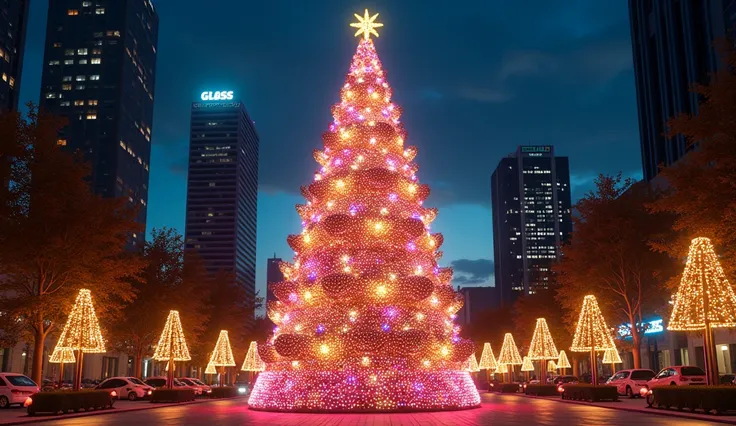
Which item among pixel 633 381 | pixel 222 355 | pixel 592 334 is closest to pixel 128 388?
pixel 222 355

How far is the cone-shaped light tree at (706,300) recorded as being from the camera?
17.8 metres

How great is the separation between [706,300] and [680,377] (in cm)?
1321

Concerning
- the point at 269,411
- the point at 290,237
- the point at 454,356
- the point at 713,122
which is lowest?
the point at 269,411

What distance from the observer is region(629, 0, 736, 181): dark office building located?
62.0 metres

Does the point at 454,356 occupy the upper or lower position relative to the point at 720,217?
lower

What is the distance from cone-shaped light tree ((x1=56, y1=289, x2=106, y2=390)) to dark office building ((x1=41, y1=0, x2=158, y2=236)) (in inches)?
4676

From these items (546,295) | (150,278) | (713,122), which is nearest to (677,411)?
(713,122)

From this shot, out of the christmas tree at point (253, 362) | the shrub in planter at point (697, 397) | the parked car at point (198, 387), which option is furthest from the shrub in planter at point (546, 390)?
the parked car at point (198, 387)

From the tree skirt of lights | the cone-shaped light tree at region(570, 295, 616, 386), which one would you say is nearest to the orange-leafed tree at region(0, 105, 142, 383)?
the tree skirt of lights

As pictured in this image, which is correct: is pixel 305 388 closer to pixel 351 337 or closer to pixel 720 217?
pixel 351 337

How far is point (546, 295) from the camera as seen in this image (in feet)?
175

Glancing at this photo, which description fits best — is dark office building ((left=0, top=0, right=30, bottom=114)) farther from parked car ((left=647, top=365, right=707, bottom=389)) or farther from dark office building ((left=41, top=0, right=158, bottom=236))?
parked car ((left=647, top=365, right=707, bottom=389))

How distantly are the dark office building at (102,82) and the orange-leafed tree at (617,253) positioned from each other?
117664 millimetres

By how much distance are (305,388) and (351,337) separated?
2034 millimetres
